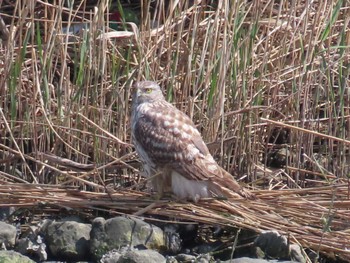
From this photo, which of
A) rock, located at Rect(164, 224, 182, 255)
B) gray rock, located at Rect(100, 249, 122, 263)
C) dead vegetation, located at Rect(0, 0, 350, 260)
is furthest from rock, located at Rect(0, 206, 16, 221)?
rock, located at Rect(164, 224, 182, 255)

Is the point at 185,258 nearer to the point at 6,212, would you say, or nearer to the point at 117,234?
the point at 117,234

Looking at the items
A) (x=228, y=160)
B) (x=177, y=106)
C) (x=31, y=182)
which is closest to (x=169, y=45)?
(x=177, y=106)

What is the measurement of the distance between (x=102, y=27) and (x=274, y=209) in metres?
1.56

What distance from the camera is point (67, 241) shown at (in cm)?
521

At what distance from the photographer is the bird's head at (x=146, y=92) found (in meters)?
5.57

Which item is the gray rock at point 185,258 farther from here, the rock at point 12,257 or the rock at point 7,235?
the rock at point 7,235

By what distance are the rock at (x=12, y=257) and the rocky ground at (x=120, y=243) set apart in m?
0.01

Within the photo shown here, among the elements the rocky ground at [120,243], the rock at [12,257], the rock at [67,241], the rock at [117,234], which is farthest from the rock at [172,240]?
the rock at [12,257]

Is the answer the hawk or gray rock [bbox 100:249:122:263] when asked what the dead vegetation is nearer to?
the hawk

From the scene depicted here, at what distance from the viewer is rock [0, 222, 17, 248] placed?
521 cm

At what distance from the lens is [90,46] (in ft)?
19.2

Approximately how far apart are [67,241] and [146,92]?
1021 mm

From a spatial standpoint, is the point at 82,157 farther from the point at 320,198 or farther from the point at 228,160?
the point at 320,198

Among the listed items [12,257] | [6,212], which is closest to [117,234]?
[12,257]
